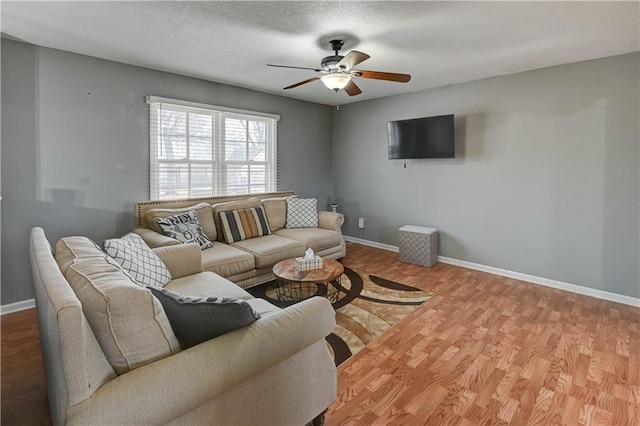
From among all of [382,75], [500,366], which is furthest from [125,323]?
[382,75]

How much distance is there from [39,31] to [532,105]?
4928mm

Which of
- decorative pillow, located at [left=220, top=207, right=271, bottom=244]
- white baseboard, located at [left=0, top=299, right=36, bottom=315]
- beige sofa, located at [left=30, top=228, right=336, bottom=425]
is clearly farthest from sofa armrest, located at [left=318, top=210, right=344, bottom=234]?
white baseboard, located at [left=0, top=299, right=36, bottom=315]

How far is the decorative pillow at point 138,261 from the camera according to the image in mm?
2246

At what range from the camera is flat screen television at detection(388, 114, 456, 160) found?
4.38 meters

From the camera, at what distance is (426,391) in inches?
80.2

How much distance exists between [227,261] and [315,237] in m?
1.28

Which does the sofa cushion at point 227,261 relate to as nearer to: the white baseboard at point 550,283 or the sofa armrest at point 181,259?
the sofa armrest at point 181,259

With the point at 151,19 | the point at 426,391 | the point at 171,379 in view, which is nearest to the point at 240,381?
the point at 171,379

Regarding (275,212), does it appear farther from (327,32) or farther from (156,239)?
(327,32)

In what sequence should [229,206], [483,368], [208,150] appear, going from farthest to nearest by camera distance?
1. [208,150]
2. [229,206]
3. [483,368]

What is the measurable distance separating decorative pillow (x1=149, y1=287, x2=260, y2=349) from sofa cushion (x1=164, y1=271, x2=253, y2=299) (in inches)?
36.6

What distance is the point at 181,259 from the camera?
2713 mm

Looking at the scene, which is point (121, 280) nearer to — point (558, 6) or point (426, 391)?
point (426, 391)

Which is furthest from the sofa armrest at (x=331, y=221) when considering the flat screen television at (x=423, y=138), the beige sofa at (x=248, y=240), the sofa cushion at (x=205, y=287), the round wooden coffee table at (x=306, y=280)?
the sofa cushion at (x=205, y=287)
